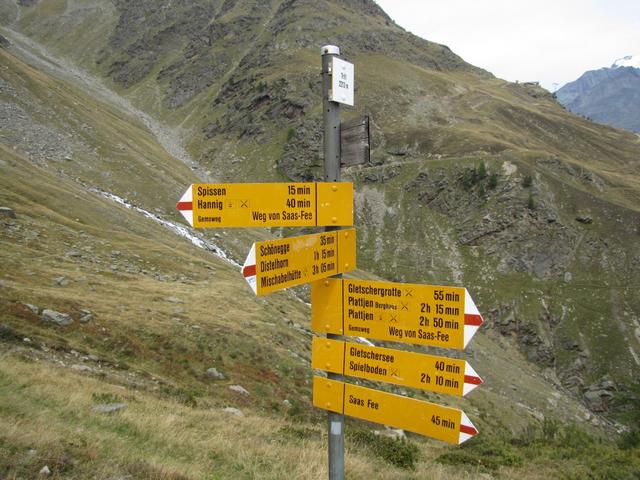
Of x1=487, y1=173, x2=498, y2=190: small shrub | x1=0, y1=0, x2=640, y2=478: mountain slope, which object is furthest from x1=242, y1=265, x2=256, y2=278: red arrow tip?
x1=487, y1=173, x2=498, y2=190: small shrub

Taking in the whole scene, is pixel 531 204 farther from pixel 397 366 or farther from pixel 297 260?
pixel 297 260

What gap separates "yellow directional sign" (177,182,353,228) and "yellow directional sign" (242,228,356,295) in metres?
0.23

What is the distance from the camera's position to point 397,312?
5.02 meters

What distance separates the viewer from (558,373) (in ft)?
164

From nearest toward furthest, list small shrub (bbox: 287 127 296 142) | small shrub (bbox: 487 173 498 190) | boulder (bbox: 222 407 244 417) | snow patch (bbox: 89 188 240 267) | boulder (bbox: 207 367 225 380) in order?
1. boulder (bbox: 222 407 244 417)
2. boulder (bbox: 207 367 225 380)
3. snow patch (bbox: 89 188 240 267)
4. small shrub (bbox: 487 173 498 190)
5. small shrub (bbox: 287 127 296 142)

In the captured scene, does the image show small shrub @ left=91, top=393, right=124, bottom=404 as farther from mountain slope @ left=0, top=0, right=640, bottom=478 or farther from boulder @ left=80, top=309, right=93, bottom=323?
boulder @ left=80, top=309, right=93, bottom=323

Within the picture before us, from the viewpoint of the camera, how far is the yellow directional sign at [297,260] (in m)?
4.50

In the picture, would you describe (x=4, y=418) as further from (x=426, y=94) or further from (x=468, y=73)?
(x=468, y=73)

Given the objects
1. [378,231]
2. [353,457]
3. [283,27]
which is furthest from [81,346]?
[283,27]

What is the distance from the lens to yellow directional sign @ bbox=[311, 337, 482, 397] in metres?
4.67

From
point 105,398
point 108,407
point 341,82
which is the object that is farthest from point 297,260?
point 105,398

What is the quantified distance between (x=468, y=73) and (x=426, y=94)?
46126 millimetres

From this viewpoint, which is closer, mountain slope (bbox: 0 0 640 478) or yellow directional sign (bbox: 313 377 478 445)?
yellow directional sign (bbox: 313 377 478 445)

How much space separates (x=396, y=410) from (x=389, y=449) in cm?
568
